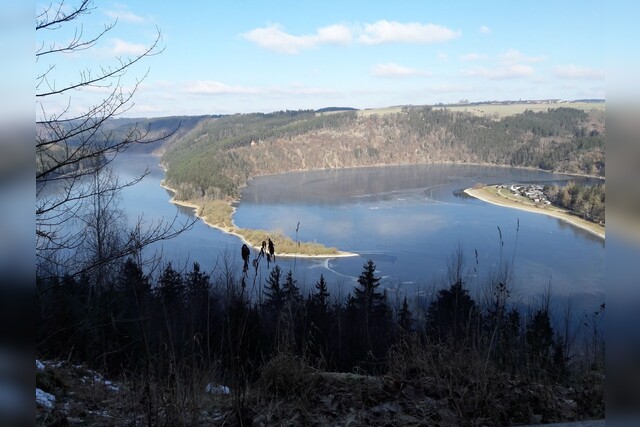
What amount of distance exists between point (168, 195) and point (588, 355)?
27.1 metres

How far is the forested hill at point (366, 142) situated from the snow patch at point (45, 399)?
122 ft

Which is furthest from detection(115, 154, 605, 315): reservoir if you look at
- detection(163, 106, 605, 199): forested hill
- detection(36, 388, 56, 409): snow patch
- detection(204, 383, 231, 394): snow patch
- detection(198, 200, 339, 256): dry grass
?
detection(163, 106, 605, 199): forested hill

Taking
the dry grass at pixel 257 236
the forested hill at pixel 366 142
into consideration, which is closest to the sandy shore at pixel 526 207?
the forested hill at pixel 366 142

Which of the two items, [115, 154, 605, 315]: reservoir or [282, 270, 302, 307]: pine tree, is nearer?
[282, 270, 302, 307]: pine tree

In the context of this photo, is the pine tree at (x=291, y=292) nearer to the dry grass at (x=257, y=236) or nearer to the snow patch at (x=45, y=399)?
the snow patch at (x=45, y=399)

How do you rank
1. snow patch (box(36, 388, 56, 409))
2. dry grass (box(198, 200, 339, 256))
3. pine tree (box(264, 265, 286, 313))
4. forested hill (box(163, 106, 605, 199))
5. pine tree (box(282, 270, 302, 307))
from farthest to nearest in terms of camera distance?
forested hill (box(163, 106, 605, 199)) → dry grass (box(198, 200, 339, 256)) → pine tree (box(264, 265, 286, 313)) → pine tree (box(282, 270, 302, 307)) → snow patch (box(36, 388, 56, 409))

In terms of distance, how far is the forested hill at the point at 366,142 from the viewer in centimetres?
4972

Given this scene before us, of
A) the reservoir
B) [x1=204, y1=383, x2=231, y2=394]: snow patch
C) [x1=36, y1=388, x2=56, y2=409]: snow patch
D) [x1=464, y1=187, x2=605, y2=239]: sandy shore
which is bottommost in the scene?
the reservoir

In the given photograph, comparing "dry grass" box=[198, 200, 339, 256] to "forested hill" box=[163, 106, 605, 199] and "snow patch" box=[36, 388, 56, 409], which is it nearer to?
"forested hill" box=[163, 106, 605, 199]

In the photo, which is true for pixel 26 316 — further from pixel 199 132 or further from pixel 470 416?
pixel 199 132

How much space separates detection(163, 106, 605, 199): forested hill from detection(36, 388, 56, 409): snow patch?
37.3 meters

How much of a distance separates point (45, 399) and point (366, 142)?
7953 cm

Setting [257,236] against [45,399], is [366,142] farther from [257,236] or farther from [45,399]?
[45,399]

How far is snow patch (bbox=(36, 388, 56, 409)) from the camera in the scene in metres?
2.26
